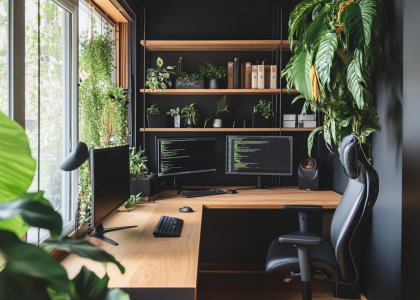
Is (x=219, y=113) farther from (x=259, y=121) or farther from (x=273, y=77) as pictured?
(x=273, y=77)

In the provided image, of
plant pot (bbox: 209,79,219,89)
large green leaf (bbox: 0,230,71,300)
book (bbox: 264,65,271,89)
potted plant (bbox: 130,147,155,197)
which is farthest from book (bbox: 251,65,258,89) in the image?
large green leaf (bbox: 0,230,71,300)

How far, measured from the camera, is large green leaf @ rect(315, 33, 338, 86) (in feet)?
7.49

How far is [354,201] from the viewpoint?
2.05 meters

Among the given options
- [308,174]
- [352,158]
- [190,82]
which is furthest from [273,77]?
[352,158]

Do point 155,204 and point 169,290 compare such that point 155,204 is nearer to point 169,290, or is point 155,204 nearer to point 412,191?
point 169,290

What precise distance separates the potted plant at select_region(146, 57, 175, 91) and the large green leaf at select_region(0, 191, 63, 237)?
2.83 meters

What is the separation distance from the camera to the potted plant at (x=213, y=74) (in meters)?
3.30

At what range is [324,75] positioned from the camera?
2.34 m

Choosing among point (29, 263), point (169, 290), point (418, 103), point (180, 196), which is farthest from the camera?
point (180, 196)

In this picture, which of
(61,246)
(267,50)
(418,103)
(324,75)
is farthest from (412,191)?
(61,246)

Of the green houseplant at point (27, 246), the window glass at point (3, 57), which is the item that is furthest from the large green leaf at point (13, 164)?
the window glass at point (3, 57)

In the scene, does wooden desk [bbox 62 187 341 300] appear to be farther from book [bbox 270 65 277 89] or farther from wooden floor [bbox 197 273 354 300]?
book [bbox 270 65 277 89]

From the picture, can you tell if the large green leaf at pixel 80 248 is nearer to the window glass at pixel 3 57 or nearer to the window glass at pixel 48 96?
the window glass at pixel 3 57

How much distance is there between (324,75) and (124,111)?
148cm
